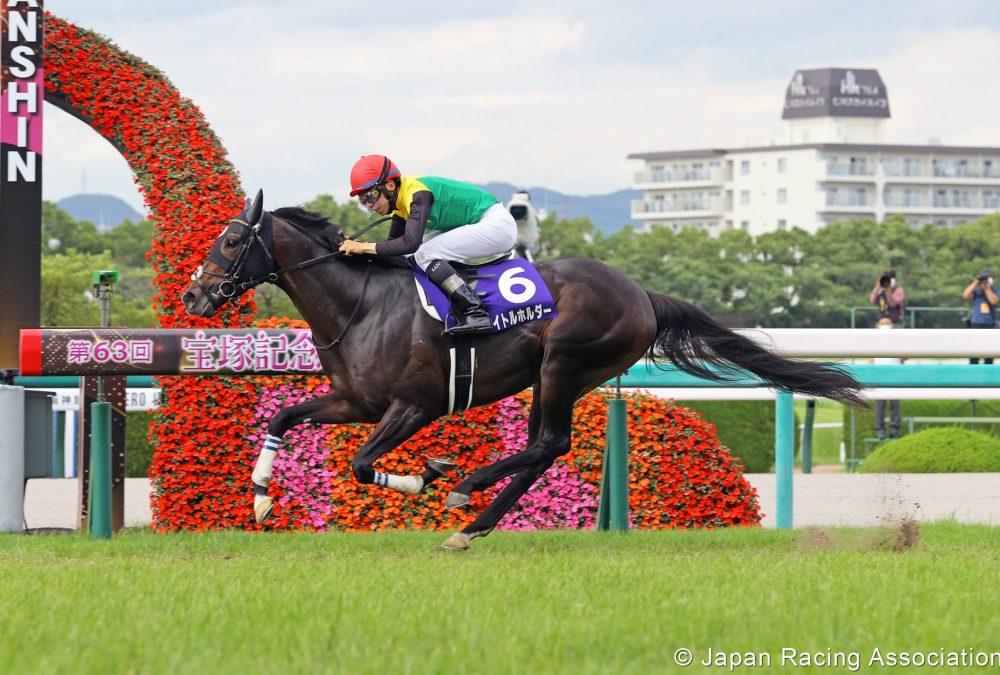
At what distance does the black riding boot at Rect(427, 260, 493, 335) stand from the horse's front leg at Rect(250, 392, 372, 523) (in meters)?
0.63

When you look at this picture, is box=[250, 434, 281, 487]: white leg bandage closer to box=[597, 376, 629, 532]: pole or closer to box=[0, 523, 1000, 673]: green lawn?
box=[0, 523, 1000, 673]: green lawn

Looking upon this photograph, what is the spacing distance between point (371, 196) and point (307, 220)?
481 mm

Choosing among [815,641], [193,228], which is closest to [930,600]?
[815,641]

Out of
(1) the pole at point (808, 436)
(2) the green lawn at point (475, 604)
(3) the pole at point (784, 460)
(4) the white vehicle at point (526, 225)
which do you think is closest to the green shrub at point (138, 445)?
(4) the white vehicle at point (526, 225)

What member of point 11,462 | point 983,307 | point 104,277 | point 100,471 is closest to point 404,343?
point 100,471

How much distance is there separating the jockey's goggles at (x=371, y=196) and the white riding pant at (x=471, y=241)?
0.31m

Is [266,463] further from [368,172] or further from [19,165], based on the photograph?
[19,165]

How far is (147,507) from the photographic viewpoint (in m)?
9.70

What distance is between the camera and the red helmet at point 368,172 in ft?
22.0

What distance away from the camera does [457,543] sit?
21.7ft

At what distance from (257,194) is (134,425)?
20.5ft

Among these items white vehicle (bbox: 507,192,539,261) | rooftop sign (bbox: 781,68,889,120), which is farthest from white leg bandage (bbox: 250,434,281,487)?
rooftop sign (bbox: 781,68,889,120)

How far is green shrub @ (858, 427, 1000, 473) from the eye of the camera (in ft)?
38.4

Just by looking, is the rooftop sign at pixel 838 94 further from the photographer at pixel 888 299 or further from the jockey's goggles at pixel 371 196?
the jockey's goggles at pixel 371 196
